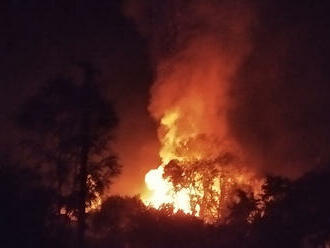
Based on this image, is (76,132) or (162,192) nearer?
(76,132)

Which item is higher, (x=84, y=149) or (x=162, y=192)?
(x=162, y=192)

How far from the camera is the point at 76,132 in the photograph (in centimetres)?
3875

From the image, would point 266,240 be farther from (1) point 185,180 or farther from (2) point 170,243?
(1) point 185,180

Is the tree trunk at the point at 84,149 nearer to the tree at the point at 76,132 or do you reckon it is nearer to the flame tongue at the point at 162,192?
the tree at the point at 76,132

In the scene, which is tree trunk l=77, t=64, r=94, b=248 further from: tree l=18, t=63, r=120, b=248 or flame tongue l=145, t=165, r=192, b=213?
flame tongue l=145, t=165, r=192, b=213

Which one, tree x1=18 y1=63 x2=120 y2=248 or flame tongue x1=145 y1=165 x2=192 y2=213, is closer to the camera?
tree x1=18 y1=63 x2=120 y2=248

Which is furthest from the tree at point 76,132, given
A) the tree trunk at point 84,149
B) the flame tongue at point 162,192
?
the flame tongue at point 162,192

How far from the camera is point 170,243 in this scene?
4425cm

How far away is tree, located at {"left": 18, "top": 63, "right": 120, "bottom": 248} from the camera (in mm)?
38531

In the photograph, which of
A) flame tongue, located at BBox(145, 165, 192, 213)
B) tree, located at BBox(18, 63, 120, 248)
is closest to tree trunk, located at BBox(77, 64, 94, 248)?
tree, located at BBox(18, 63, 120, 248)

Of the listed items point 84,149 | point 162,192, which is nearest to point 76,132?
point 84,149

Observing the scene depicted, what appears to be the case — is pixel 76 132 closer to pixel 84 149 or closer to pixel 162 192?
pixel 84 149

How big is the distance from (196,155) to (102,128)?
26265mm

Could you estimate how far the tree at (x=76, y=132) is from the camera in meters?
38.5
